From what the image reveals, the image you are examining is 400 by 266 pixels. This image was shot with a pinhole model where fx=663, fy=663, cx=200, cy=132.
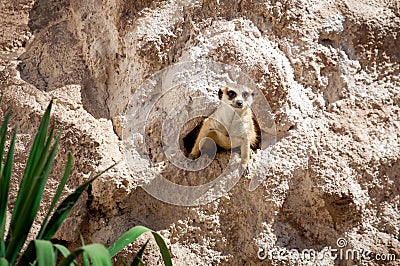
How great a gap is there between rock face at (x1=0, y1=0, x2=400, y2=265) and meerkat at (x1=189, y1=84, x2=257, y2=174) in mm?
81

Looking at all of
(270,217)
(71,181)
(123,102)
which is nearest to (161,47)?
(123,102)

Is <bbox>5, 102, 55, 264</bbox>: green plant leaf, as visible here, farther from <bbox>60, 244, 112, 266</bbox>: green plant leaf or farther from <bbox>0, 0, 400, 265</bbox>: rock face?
<bbox>0, 0, 400, 265</bbox>: rock face

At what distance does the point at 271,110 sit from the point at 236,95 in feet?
0.81

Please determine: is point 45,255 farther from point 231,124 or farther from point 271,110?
point 271,110

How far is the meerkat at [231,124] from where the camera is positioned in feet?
10.2

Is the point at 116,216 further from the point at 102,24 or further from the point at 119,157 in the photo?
the point at 102,24

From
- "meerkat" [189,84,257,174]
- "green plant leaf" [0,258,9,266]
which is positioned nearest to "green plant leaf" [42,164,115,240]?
"green plant leaf" [0,258,9,266]

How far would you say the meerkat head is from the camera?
120 inches

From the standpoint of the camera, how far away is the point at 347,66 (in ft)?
11.2

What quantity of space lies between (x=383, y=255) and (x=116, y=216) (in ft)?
4.12

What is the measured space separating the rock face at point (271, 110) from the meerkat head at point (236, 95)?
0.28 ft

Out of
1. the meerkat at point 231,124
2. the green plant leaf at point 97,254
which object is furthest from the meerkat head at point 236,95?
the green plant leaf at point 97,254

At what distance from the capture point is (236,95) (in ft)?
10.1

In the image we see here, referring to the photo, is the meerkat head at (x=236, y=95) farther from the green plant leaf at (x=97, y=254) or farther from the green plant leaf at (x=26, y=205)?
the green plant leaf at (x=97, y=254)
